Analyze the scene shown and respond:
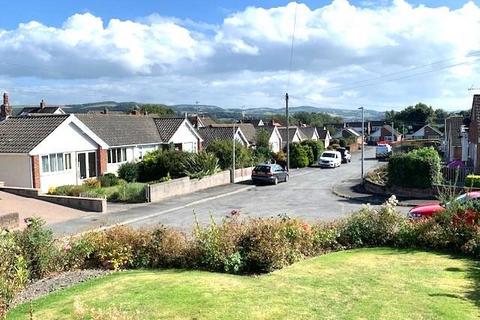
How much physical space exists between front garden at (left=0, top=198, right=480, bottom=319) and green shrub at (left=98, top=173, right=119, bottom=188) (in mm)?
21806

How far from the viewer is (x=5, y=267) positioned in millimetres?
10633

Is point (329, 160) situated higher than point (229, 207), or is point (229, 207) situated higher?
point (329, 160)

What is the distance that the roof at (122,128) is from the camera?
40.0 m

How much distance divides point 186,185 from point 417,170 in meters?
14.8

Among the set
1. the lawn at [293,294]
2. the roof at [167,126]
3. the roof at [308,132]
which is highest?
the roof at [167,126]

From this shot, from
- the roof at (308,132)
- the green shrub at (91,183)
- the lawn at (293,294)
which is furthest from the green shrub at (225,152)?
the roof at (308,132)

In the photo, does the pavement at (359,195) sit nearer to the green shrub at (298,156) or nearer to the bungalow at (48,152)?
the bungalow at (48,152)

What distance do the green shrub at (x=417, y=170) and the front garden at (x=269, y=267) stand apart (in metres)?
16.8

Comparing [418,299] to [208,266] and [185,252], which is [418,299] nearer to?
[208,266]

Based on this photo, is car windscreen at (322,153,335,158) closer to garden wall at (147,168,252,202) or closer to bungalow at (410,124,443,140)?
garden wall at (147,168,252,202)

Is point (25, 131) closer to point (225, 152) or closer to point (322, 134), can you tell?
point (225, 152)

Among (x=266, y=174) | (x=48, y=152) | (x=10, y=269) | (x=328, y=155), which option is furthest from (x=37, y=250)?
(x=328, y=155)

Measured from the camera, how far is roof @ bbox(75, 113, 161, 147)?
40.0 metres

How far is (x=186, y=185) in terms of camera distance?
113 ft
